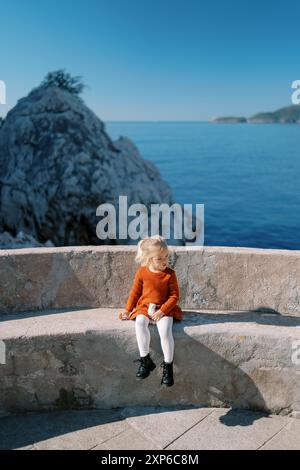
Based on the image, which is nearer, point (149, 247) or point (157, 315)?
point (157, 315)

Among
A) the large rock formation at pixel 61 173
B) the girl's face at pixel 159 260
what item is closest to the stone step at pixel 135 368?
the girl's face at pixel 159 260

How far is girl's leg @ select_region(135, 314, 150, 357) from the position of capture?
3.59 m

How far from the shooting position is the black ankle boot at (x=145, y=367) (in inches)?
141

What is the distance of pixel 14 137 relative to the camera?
15734mm

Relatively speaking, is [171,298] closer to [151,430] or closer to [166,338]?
[166,338]

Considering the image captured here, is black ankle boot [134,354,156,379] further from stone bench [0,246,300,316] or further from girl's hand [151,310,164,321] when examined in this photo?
stone bench [0,246,300,316]

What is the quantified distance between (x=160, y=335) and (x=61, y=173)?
38.0 ft

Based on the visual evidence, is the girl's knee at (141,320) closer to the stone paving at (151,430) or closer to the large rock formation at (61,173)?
the stone paving at (151,430)

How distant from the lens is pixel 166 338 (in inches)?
141

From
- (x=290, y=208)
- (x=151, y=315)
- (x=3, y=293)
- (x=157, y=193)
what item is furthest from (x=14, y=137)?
(x=290, y=208)

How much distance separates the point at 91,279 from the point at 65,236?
34.5ft

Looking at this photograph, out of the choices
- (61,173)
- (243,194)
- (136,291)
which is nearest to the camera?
(136,291)

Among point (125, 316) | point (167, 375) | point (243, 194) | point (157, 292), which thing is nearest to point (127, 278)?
point (125, 316)

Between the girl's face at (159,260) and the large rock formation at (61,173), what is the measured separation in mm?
10780
